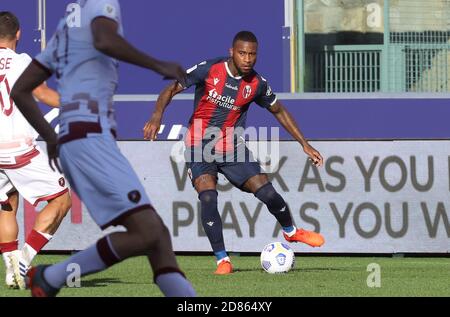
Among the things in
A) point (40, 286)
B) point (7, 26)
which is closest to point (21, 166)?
point (7, 26)

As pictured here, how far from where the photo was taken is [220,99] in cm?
1089

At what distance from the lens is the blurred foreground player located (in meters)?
5.98

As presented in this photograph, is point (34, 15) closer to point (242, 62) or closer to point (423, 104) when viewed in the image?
point (423, 104)

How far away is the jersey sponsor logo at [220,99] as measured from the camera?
1088 cm

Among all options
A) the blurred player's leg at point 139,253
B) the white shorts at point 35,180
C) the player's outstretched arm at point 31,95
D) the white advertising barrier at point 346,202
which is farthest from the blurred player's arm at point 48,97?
the white advertising barrier at point 346,202

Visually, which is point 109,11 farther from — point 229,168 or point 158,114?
point 229,168

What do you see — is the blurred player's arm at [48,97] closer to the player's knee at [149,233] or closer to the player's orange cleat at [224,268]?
the player's knee at [149,233]

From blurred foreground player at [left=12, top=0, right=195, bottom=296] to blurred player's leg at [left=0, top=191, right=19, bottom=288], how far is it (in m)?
2.80

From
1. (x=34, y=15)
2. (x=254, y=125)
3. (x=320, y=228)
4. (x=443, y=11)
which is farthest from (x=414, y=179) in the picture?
(x=34, y=15)

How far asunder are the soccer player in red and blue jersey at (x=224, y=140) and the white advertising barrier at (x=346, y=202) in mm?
2215

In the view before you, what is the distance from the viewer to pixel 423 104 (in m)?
14.1

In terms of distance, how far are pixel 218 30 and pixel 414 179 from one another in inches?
226

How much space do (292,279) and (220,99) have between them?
6.10 feet

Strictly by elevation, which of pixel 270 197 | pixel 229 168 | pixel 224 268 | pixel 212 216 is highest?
pixel 229 168
